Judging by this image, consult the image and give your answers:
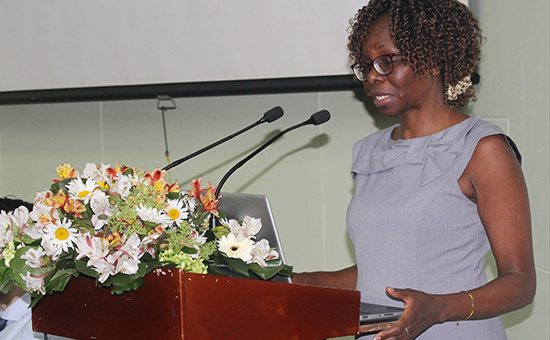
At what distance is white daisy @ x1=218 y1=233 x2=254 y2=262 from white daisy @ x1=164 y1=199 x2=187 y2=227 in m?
0.09

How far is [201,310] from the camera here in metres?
1.52

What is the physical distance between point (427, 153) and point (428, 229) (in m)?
0.19

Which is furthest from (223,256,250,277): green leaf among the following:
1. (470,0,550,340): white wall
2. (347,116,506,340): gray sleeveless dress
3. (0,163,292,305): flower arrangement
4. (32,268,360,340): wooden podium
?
(470,0,550,340): white wall

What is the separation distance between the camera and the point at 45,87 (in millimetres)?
4348

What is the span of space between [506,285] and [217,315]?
0.67m

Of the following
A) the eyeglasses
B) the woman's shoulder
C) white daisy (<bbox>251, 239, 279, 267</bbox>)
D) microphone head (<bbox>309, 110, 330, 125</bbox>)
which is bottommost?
white daisy (<bbox>251, 239, 279, 267</bbox>)

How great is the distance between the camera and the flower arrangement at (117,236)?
160 centimetres

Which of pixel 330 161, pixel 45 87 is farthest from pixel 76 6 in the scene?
pixel 330 161

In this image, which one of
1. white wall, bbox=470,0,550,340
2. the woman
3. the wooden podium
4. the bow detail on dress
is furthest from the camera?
white wall, bbox=470,0,550,340

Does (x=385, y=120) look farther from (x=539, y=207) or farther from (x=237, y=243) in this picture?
(x=237, y=243)

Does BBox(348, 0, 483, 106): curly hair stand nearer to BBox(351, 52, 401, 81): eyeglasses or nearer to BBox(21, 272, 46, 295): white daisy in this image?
BBox(351, 52, 401, 81): eyeglasses

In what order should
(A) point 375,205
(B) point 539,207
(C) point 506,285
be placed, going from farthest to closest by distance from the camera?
(B) point 539,207 < (A) point 375,205 < (C) point 506,285

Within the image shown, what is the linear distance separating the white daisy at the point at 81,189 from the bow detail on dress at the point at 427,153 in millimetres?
767

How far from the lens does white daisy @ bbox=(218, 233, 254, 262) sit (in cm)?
171
